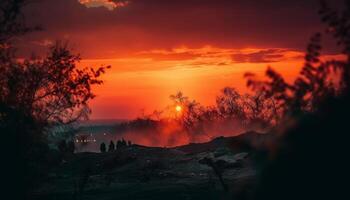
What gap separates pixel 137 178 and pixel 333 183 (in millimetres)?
30658

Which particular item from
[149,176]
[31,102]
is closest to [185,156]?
[149,176]

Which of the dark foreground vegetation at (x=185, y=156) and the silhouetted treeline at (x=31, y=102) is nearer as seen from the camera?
the dark foreground vegetation at (x=185, y=156)

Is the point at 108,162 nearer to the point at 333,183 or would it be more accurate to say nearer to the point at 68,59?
the point at 68,59

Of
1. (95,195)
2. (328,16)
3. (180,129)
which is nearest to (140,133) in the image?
(180,129)

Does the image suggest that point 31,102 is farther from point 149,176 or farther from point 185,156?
point 185,156

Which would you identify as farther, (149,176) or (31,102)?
(149,176)

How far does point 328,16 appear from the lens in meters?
6.29

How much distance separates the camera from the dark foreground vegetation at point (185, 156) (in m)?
5.33

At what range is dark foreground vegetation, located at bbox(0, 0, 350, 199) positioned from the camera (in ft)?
17.5

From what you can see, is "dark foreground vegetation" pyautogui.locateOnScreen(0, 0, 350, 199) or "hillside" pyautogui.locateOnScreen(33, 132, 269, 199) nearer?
"dark foreground vegetation" pyautogui.locateOnScreen(0, 0, 350, 199)

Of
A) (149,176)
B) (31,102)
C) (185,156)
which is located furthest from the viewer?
(185,156)

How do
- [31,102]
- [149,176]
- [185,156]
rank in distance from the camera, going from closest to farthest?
[31,102]
[149,176]
[185,156]

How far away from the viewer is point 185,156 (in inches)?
1865

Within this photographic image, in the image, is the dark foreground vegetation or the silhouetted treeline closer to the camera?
the dark foreground vegetation
